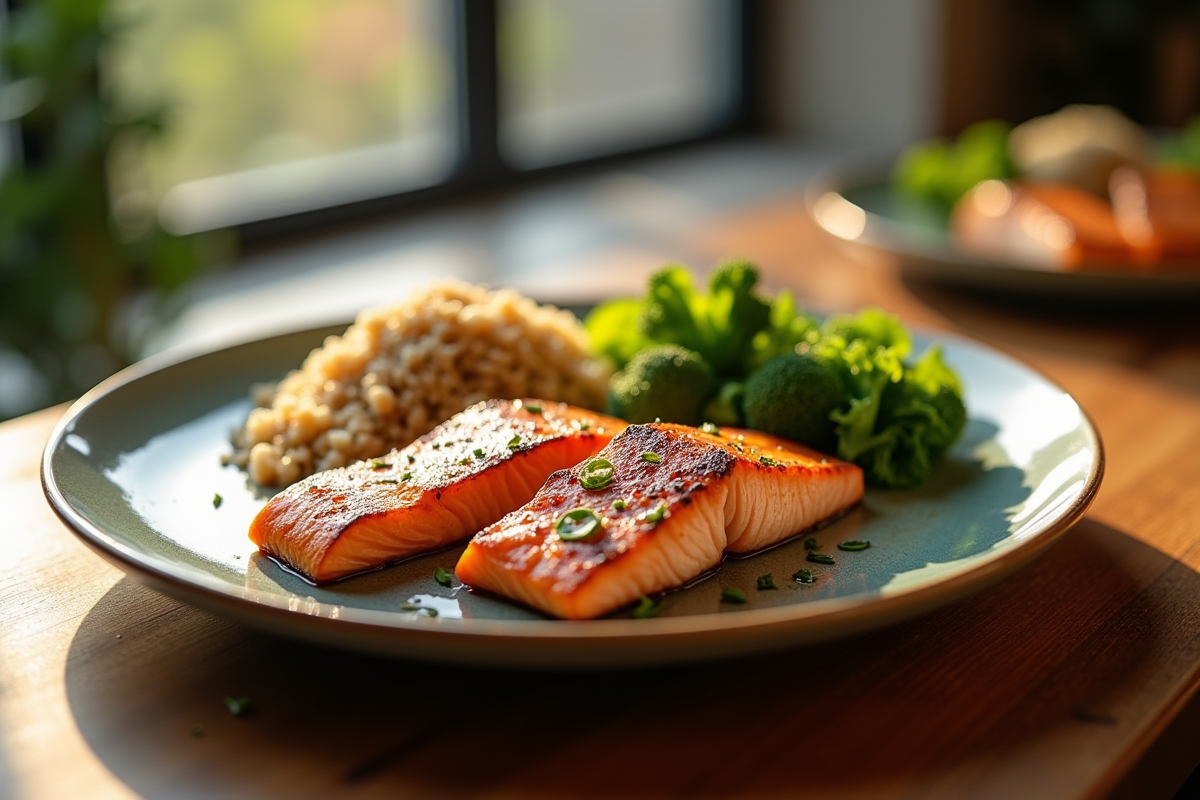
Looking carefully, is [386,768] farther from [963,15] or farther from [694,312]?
[963,15]

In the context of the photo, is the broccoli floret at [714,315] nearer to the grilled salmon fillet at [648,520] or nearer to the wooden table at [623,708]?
the grilled salmon fillet at [648,520]

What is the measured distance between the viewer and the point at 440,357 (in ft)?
5.48

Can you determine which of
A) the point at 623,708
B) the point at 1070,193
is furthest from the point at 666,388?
the point at 1070,193

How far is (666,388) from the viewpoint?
164 cm

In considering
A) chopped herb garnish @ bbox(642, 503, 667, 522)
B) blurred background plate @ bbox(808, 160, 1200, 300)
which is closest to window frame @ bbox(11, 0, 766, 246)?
blurred background plate @ bbox(808, 160, 1200, 300)

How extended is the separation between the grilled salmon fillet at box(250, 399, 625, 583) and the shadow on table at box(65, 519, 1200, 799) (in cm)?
11

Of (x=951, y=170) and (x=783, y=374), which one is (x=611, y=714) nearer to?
(x=783, y=374)

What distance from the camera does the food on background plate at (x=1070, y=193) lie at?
7.91 feet

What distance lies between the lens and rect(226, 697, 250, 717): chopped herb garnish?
108 centimetres

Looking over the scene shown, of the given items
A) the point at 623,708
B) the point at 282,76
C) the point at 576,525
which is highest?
the point at 282,76

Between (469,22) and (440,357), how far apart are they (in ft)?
8.51

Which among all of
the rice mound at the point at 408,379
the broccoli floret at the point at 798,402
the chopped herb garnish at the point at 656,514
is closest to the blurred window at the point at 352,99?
the rice mound at the point at 408,379

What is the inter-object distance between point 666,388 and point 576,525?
1.58ft

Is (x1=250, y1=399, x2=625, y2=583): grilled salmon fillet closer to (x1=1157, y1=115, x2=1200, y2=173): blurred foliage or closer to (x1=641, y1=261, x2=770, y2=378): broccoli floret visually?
(x1=641, y1=261, x2=770, y2=378): broccoli floret
